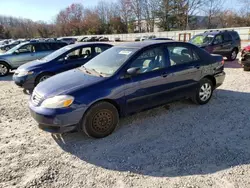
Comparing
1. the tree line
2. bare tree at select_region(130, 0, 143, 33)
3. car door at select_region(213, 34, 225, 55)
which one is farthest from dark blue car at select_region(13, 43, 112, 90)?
bare tree at select_region(130, 0, 143, 33)

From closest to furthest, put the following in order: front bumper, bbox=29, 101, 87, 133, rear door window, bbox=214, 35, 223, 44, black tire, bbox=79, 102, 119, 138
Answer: front bumper, bbox=29, 101, 87, 133, black tire, bbox=79, 102, 119, 138, rear door window, bbox=214, 35, 223, 44

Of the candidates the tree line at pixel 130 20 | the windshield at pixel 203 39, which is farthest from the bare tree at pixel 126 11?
the windshield at pixel 203 39

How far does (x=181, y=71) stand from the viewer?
14.4ft

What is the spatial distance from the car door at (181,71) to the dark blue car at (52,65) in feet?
12.1

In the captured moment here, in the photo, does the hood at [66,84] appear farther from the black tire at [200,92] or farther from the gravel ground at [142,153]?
the black tire at [200,92]

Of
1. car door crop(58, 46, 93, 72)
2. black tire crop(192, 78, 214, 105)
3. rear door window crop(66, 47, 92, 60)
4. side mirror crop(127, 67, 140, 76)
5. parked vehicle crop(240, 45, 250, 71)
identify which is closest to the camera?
side mirror crop(127, 67, 140, 76)

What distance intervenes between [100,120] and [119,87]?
65 cm

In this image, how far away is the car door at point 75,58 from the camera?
6.81m

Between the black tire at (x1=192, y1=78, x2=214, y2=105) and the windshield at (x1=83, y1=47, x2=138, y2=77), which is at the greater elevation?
the windshield at (x1=83, y1=47, x2=138, y2=77)

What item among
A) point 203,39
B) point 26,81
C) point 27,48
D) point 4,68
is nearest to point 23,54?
point 27,48

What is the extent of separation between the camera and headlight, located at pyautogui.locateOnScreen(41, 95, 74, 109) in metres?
3.23

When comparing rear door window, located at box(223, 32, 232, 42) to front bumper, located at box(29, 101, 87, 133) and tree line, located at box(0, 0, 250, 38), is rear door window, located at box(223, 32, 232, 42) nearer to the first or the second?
front bumper, located at box(29, 101, 87, 133)

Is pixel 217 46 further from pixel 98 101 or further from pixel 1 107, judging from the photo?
pixel 1 107

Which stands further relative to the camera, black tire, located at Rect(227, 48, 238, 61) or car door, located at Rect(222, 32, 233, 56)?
black tire, located at Rect(227, 48, 238, 61)
